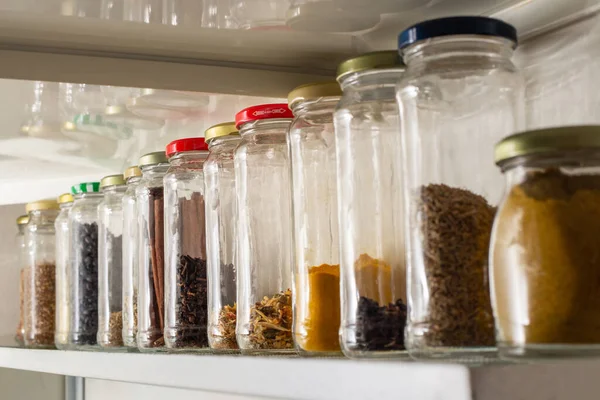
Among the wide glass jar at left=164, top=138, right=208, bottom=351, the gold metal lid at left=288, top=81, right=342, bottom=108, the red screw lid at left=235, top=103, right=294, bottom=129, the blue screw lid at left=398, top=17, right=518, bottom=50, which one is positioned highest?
the red screw lid at left=235, top=103, right=294, bottom=129

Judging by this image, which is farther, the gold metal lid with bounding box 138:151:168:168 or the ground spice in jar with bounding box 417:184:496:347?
the gold metal lid with bounding box 138:151:168:168

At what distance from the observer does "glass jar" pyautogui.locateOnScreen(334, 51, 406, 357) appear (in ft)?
1.92

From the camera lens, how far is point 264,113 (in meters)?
0.77

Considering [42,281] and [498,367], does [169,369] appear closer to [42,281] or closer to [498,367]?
[498,367]

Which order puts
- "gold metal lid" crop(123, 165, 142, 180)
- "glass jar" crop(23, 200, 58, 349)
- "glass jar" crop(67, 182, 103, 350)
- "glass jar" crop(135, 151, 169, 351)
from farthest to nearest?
"glass jar" crop(23, 200, 58, 349), "glass jar" crop(67, 182, 103, 350), "gold metal lid" crop(123, 165, 142, 180), "glass jar" crop(135, 151, 169, 351)

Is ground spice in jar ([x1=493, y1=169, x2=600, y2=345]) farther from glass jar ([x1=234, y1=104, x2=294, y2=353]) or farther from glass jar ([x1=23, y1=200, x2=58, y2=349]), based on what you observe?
glass jar ([x1=23, y1=200, x2=58, y2=349])

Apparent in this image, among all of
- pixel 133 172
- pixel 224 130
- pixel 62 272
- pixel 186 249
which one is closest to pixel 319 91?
pixel 224 130

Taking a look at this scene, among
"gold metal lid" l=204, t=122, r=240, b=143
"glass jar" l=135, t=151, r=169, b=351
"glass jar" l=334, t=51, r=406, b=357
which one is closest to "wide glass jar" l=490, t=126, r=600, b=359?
"glass jar" l=334, t=51, r=406, b=357

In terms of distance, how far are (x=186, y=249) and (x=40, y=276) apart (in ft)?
1.83

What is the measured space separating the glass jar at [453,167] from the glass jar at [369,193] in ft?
0.19

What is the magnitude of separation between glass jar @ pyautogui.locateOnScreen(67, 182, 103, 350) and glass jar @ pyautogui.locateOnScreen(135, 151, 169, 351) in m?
0.20

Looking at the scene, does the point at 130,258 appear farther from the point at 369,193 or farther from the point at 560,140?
the point at 560,140

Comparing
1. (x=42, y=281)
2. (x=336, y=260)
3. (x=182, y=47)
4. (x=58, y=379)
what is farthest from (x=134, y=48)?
(x=58, y=379)

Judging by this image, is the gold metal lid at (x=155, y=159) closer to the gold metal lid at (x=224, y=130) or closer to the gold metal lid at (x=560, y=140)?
the gold metal lid at (x=224, y=130)
